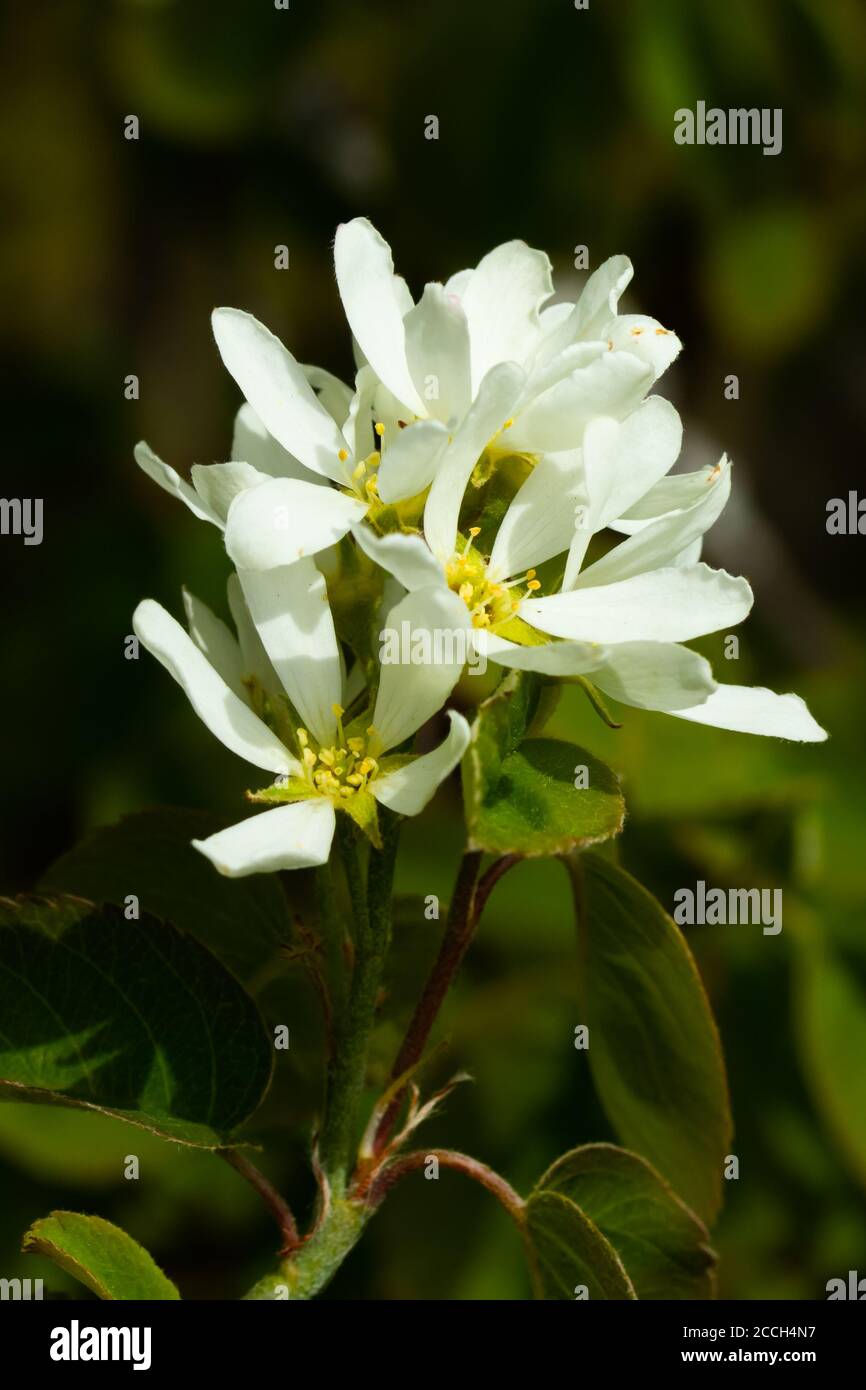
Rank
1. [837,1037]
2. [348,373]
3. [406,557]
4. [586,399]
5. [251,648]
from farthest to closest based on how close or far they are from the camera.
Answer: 1. [348,373]
2. [837,1037]
3. [251,648]
4. [586,399]
5. [406,557]

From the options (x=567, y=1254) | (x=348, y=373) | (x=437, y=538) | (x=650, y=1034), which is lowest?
(x=567, y=1254)

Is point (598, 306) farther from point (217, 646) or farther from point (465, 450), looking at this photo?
point (217, 646)

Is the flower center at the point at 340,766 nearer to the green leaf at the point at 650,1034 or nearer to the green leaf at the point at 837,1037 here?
the green leaf at the point at 650,1034

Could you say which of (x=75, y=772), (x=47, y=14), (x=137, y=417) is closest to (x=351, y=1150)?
(x=75, y=772)

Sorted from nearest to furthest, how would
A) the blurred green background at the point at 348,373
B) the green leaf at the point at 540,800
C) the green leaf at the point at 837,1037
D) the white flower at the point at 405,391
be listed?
the green leaf at the point at 540,800 < the white flower at the point at 405,391 < the green leaf at the point at 837,1037 < the blurred green background at the point at 348,373

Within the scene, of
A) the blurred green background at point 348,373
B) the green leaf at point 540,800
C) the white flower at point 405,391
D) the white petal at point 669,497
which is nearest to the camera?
the green leaf at point 540,800

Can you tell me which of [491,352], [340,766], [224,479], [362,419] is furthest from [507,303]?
[340,766]

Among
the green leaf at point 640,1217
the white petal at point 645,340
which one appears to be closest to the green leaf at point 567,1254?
the green leaf at point 640,1217

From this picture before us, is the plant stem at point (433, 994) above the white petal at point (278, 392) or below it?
below
